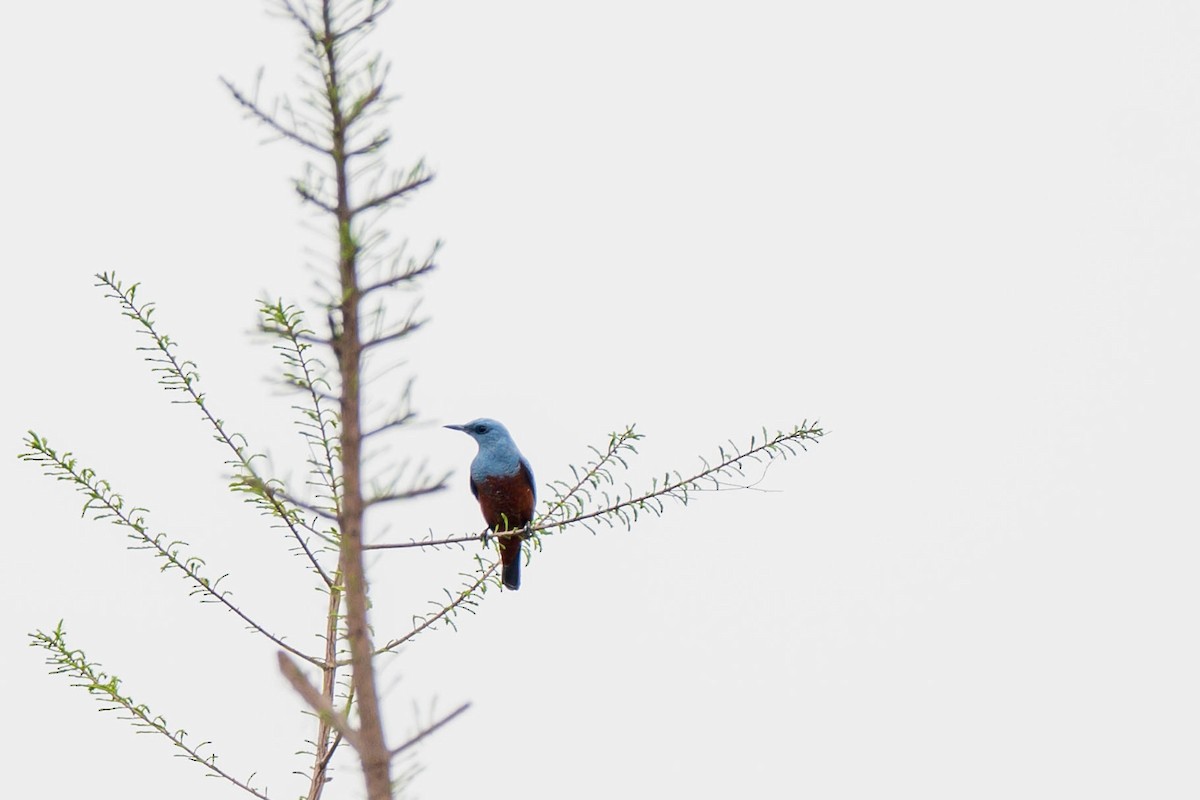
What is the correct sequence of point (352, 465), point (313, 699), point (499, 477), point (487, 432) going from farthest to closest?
point (487, 432)
point (499, 477)
point (352, 465)
point (313, 699)

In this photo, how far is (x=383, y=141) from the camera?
2418 millimetres

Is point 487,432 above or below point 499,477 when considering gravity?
above

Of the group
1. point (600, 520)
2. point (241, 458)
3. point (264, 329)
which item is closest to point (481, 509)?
point (600, 520)

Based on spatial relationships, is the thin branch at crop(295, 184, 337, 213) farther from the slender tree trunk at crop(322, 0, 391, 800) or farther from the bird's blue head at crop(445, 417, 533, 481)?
the bird's blue head at crop(445, 417, 533, 481)

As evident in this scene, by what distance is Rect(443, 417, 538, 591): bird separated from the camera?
23.3 ft

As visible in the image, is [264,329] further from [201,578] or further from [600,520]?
[600,520]

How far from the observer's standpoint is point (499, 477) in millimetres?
7090

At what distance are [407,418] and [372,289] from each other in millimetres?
229

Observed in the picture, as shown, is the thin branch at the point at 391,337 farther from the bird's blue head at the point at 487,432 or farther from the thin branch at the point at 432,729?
the bird's blue head at the point at 487,432

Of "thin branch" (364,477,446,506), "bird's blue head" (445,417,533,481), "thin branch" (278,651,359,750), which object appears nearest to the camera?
"thin branch" (278,651,359,750)

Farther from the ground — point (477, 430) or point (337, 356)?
point (477, 430)

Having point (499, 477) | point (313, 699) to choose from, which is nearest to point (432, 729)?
point (313, 699)

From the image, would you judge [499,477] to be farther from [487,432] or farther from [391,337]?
[391,337]

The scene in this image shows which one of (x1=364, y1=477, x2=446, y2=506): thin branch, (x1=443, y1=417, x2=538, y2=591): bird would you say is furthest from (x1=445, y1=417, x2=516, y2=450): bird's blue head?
(x1=364, y1=477, x2=446, y2=506): thin branch
